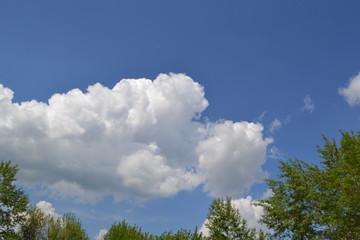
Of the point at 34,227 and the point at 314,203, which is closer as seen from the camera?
the point at 314,203

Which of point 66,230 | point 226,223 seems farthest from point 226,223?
point 66,230

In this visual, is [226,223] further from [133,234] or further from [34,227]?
[34,227]

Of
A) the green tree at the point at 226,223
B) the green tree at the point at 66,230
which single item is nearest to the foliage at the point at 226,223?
the green tree at the point at 226,223

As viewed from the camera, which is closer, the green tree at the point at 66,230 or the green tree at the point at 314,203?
the green tree at the point at 314,203

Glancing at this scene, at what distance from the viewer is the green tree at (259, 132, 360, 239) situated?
98.2ft

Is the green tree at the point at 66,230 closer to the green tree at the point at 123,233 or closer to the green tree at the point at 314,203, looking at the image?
the green tree at the point at 123,233

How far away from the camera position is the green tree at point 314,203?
29.9 m

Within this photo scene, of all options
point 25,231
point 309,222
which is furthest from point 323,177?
point 25,231

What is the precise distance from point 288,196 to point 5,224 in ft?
142

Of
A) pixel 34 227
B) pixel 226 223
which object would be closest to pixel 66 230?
pixel 34 227

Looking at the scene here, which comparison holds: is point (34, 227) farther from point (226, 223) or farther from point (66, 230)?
point (226, 223)

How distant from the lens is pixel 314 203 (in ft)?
122

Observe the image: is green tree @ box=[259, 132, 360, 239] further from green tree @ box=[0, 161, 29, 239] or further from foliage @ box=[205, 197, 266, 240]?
green tree @ box=[0, 161, 29, 239]

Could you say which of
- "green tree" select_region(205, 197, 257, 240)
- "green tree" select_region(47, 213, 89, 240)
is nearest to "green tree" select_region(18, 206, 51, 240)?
"green tree" select_region(47, 213, 89, 240)
